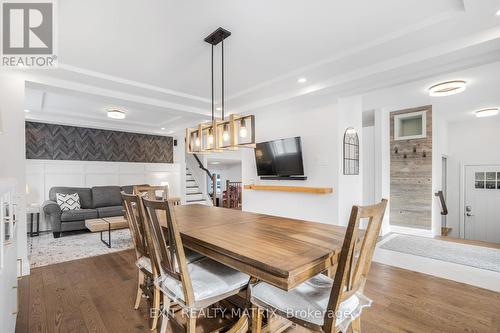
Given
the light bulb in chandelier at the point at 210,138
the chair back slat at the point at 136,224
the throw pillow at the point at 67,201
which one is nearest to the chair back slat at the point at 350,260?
the chair back slat at the point at 136,224

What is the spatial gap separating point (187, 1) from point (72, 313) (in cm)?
282

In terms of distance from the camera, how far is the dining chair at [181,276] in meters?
1.39

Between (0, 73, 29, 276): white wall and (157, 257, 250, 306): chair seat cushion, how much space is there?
2.40 m

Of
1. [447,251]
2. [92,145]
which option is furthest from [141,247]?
[92,145]

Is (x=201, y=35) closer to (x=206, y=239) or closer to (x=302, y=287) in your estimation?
(x=206, y=239)

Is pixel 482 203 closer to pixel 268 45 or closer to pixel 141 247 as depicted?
pixel 268 45

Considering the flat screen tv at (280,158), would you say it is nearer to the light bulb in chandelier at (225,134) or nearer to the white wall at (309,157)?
the white wall at (309,157)

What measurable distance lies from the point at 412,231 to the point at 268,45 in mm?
4611

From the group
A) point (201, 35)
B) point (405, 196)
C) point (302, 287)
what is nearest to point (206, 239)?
point (302, 287)

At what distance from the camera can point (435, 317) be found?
6.65 ft

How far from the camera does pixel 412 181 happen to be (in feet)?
15.8

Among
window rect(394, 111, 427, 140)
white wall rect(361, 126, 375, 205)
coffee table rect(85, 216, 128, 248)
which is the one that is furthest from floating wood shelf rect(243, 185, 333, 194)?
window rect(394, 111, 427, 140)

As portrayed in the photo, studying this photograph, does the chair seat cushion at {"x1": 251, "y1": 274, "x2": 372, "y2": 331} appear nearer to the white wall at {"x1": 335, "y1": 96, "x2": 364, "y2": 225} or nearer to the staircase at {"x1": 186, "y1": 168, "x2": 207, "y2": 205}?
the white wall at {"x1": 335, "y1": 96, "x2": 364, "y2": 225}

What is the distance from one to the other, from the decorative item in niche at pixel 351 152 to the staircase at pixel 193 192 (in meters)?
4.67
